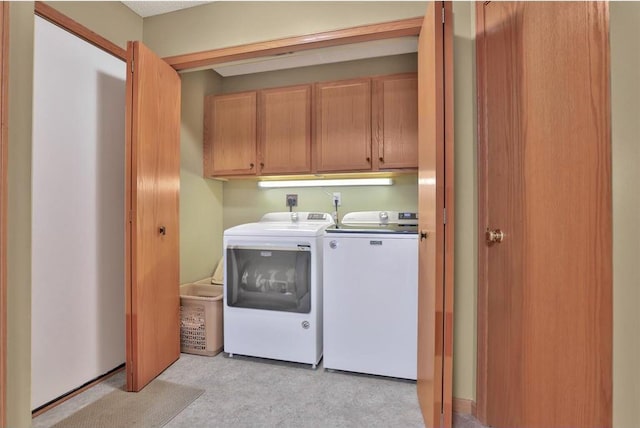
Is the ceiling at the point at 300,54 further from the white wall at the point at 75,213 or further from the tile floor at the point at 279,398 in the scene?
the tile floor at the point at 279,398

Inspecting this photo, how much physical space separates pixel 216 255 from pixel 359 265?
169 cm

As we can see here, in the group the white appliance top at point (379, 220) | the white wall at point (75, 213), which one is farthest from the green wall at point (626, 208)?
the white wall at point (75, 213)

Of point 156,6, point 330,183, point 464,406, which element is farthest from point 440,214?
point 156,6

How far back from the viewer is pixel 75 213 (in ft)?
5.81

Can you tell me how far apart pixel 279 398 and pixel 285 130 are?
77.6 inches

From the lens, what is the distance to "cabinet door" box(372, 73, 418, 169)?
232cm

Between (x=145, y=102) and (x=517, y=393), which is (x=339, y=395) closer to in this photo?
(x=517, y=393)

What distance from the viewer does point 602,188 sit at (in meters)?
1.00

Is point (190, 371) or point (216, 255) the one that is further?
point (216, 255)

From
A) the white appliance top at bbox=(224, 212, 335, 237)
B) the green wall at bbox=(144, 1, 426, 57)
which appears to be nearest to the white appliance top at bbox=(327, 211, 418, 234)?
the white appliance top at bbox=(224, 212, 335, 237)

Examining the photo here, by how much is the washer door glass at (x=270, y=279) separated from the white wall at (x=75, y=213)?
2.48 feet

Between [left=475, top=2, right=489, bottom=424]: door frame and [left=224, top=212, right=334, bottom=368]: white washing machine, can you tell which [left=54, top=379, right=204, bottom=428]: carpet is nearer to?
[left=224, top=212, right=334, bottom=368]: white washing machine

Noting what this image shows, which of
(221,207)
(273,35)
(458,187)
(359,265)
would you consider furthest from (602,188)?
(221,207)

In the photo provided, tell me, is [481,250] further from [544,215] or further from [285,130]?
[285,130]
